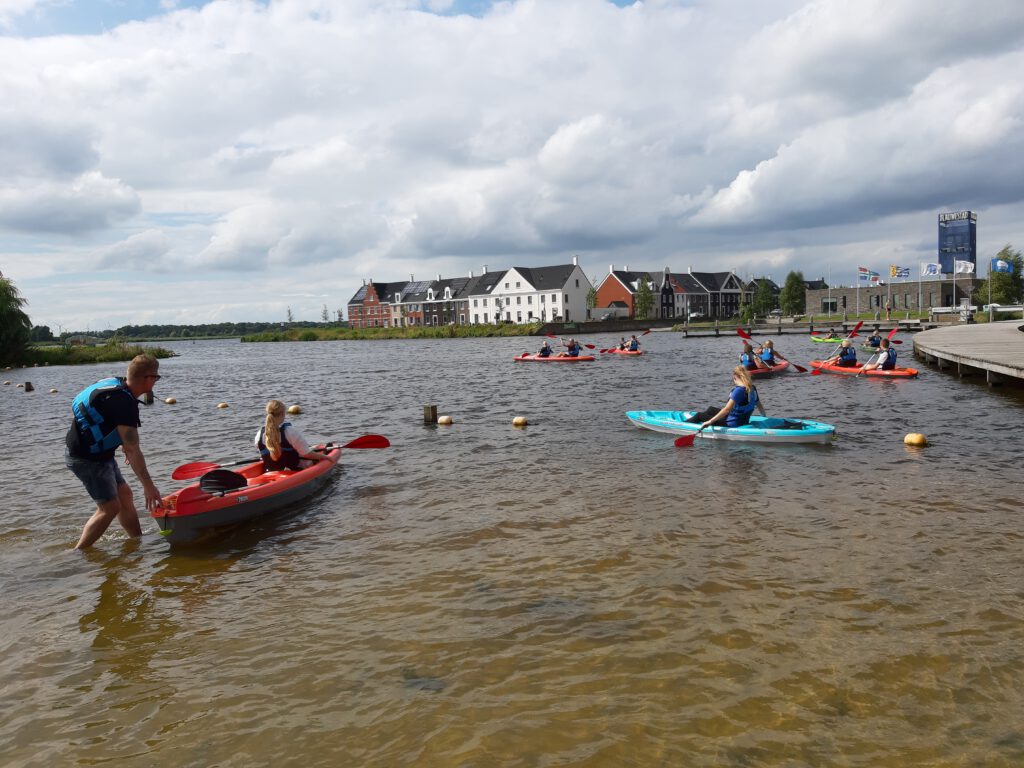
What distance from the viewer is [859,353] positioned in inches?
1518

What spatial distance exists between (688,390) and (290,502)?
18040 mm

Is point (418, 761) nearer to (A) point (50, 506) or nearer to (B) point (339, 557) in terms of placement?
(B) point (339, 557)

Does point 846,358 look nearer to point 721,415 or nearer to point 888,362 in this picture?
point 888,362

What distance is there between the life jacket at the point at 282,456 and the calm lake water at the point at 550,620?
86 cm

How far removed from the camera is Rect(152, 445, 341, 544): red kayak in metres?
8.53

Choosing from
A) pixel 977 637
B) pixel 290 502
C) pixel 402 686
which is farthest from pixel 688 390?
pixel 402 686

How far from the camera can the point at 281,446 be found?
10914mm

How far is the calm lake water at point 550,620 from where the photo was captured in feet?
15.2

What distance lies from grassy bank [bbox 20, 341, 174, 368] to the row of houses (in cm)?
4895

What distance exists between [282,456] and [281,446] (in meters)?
0.16

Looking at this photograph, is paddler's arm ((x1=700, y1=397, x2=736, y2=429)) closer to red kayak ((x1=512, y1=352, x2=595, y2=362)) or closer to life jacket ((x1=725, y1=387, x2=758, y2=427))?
life jacket ((x1=725, y1=387, x2=758, y2=427))

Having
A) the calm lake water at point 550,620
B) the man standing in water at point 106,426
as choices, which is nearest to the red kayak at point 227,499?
the calm lake water at point 550,620

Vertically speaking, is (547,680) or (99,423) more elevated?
(99,423)

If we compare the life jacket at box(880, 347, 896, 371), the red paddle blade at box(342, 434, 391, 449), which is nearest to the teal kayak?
the red paddle blade at box(342, 434, 391, 449)
